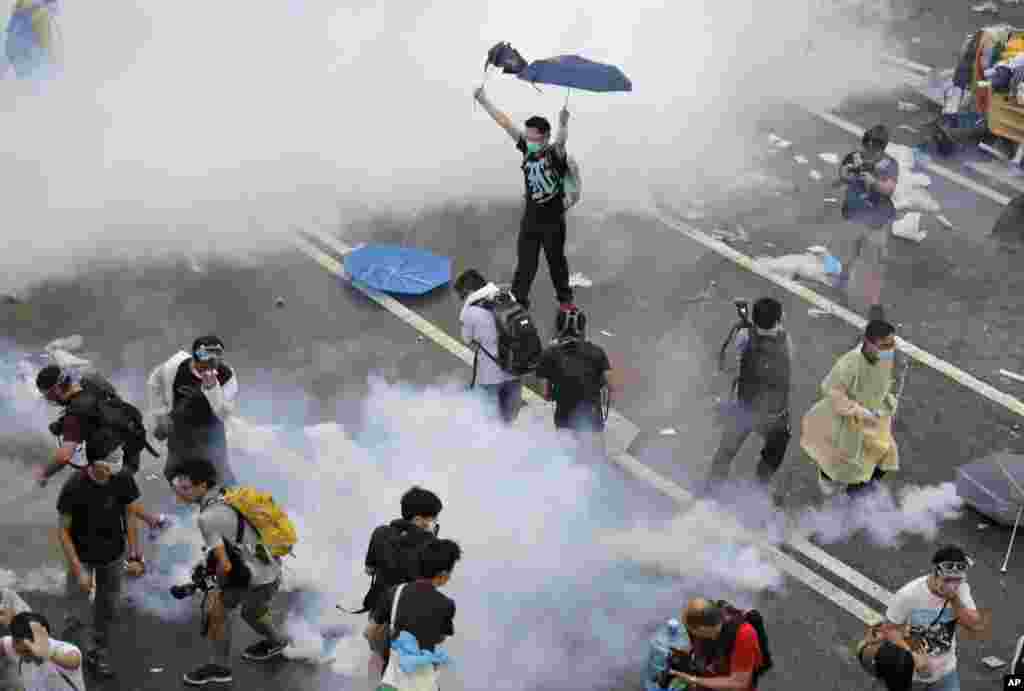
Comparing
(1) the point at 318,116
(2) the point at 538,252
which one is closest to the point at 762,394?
(2) the point at 538,252

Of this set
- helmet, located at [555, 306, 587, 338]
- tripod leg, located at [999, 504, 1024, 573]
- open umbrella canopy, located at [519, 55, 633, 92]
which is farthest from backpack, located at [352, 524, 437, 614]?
open umbrella canopy, located at [519, 55, 633, 92]

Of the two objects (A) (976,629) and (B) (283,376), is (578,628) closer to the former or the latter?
(A) (976,629)

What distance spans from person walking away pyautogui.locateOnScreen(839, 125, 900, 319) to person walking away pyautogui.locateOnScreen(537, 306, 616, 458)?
306 centimetres

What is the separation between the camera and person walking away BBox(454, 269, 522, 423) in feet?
28.3

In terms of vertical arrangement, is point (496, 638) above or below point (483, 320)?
below

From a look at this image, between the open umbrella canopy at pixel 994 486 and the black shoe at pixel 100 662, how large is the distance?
5.02m

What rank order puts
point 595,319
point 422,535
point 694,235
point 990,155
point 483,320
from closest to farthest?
1. point 422,535
2. point 483,320
3. point 595,319
4. point 694,235
5. point 990,155

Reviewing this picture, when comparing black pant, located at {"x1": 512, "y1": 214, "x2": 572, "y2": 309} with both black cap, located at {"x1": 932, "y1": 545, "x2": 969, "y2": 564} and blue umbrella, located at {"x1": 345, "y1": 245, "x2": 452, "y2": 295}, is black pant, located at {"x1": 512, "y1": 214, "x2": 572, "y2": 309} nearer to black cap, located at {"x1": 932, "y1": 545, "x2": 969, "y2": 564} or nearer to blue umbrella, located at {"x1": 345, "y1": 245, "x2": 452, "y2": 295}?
blue umbrella, located at {"x1": 345, "y1": 245, "x2": 452, "y2": 295}

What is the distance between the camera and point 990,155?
14.0 m

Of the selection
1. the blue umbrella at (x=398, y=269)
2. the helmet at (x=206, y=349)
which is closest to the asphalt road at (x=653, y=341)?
the blue umbrella at (x=398, y=269)

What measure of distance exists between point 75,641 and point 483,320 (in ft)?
9.28

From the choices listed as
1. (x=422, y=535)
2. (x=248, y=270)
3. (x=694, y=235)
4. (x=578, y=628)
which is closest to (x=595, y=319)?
(x=694, y=235)

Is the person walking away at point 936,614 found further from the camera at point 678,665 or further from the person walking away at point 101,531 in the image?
the person walking away at point 101,531

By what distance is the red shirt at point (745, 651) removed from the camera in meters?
6.27
